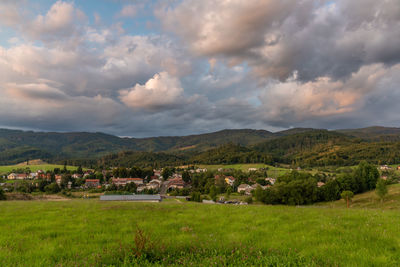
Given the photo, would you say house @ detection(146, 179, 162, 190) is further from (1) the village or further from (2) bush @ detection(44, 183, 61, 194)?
(2) bush @ detection(44, 183, 61, 194)

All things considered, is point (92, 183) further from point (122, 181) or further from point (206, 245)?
point (206, 245)

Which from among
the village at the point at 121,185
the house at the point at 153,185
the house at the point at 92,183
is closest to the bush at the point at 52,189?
the village at the point at 121,185

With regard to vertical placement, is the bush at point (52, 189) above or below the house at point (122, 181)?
above

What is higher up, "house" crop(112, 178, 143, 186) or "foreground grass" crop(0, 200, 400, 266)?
"foreground grass" crop(0, 200, 400, 266)

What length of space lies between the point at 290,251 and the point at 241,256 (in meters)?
1.58

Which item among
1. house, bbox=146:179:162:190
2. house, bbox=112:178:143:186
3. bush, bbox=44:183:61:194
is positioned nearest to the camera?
bush, bbox=44:183:61:194

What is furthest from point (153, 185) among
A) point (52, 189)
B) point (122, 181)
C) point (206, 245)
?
point (206, 245)

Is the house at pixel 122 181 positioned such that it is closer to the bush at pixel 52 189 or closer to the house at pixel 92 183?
the house at pixel 92 183

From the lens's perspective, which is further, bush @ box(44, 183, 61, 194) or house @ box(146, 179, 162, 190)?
house @ box(146, 179, 162, 190)

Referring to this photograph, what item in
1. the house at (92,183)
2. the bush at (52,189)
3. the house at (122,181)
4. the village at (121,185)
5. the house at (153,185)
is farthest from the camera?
the house at (153,185)

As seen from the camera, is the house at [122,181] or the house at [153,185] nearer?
the house at [122,181]

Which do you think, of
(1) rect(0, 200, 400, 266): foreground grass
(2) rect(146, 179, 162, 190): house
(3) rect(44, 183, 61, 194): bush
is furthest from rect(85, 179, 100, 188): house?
(1) rect(0, 200, 400, 266): foreground grass

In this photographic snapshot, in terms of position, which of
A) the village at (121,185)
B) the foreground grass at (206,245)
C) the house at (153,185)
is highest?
the foreground grass at (206,245)

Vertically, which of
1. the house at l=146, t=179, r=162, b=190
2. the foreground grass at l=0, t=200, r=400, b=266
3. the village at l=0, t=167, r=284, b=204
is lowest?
the house at l=146, t=179, r=162, b=190
